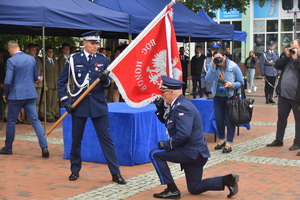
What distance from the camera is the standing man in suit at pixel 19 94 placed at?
27.8ft

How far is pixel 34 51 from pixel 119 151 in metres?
5.45

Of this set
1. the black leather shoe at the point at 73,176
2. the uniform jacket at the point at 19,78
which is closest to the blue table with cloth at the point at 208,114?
the uniform jacket at the point at 19,78

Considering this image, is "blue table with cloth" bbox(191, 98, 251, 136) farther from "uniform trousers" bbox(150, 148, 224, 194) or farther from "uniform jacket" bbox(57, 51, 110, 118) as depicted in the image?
"uniform trousers" bbox(150, 148, 224, 194)

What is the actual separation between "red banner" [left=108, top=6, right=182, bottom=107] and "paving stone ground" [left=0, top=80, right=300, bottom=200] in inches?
46.2

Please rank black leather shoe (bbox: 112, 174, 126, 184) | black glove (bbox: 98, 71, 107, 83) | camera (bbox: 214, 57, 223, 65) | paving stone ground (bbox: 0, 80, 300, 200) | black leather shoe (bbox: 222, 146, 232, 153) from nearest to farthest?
paving stone ground (bbox: 0, 80, 300, 200)
black glove (bbox: 98, 71, 107, 83)
black leather shoe (bbox: 112, 174, 126, 184)
camera (bbox: 214, 57, 223, 65)
black leather shoe (bbox: 222, 146, 232, 153)

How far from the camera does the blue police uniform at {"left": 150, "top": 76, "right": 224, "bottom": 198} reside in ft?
18.5

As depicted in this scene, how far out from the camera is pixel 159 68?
6.88 metres

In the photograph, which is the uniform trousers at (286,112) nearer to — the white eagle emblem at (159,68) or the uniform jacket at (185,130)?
the white eagle emblem at (159,68)

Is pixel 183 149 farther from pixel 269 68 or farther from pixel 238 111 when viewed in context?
pixel 269 68

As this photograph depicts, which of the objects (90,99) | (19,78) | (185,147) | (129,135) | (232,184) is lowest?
(232,184)

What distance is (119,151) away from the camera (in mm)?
7824

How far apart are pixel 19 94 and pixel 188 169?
3794 millimetres

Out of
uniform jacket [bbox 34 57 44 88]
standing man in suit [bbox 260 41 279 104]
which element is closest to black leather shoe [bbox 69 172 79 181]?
uniform jacket [bbox 34 57 44 88]

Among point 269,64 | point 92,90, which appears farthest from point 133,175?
point 269,64
